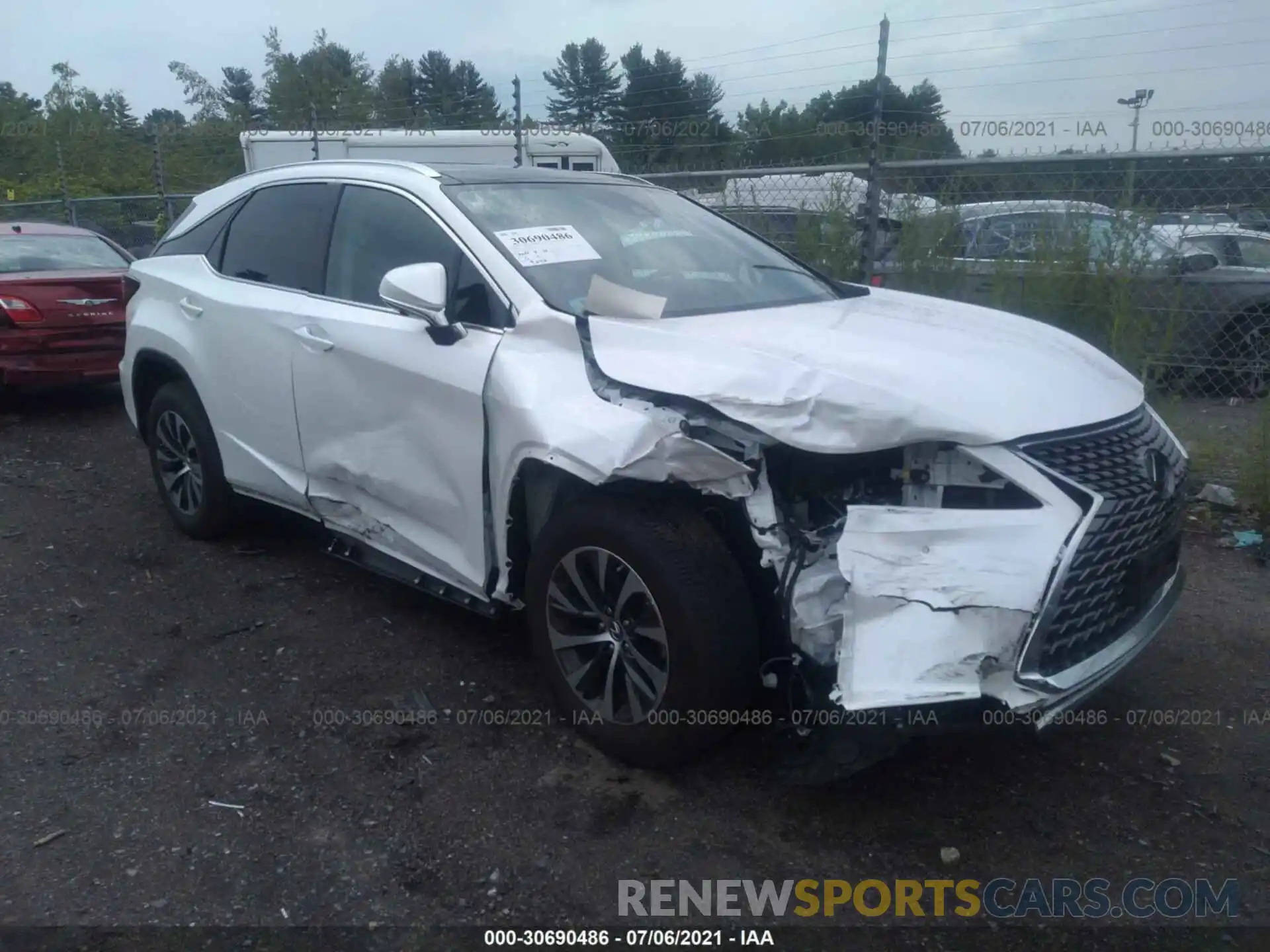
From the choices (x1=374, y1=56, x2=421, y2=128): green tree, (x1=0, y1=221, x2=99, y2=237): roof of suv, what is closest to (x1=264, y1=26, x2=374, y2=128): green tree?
(x1=374, y1=56, x2=421, y2=128): green tree

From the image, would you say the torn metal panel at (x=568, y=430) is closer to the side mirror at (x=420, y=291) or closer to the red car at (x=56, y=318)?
the side mirror at (x=420, y=291)

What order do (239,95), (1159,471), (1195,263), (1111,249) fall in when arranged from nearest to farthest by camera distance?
(1159,471), (1195,263), (1111,249), (239,95)

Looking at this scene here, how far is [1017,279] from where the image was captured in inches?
267

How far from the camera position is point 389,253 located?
4.09 meters

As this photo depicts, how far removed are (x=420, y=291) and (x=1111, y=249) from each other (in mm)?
4782

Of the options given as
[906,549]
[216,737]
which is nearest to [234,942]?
[216,737]

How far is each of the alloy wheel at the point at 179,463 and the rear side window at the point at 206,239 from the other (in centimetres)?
79

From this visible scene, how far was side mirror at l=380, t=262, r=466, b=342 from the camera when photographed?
11.4 ft

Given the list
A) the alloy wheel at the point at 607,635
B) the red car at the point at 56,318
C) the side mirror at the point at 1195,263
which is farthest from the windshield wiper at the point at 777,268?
the red car at the point at 56,318

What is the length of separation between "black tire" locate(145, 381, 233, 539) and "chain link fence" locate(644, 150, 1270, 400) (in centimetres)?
440

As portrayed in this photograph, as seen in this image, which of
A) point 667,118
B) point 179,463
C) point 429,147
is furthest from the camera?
point 429,147

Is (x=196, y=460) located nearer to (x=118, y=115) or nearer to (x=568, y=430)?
(x=568, y=430)

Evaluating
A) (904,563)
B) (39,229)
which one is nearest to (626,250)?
(904,563)

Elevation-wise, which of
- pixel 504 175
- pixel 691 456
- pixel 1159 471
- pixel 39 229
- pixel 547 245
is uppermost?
pixel 504 175
